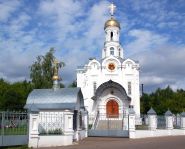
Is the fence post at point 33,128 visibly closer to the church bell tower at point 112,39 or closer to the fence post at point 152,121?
the fence post at point 152,121

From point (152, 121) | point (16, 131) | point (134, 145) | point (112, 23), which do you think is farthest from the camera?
point (112, 23)

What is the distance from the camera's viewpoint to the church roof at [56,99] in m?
22.0

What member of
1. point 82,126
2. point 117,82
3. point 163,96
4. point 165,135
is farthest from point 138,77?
point 163,96

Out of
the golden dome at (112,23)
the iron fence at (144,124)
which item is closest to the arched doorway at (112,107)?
the iron fence at (144,124)

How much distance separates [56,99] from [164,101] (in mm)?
30658

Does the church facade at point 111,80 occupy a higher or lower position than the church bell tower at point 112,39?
lower

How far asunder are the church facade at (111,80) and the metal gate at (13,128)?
1658cm

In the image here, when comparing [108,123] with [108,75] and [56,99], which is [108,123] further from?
[108,75]

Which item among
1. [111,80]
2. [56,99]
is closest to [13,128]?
[56,99]

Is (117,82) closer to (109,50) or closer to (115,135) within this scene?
(109,50)

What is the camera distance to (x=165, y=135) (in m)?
25.7

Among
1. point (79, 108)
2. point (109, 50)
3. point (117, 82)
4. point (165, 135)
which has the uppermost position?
point (109, 50)

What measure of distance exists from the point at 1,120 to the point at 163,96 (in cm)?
4259

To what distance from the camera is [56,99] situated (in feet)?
74.2
